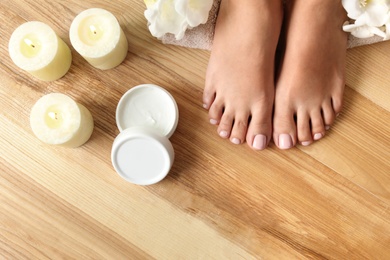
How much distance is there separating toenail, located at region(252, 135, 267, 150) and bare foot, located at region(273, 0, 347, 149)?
26mm

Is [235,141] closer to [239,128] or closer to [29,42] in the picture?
[239,128]

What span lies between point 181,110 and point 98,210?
10.3 inches

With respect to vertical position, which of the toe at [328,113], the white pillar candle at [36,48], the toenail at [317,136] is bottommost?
the toenail at [317,136]

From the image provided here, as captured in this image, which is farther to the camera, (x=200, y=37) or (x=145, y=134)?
(x=200, y=37)

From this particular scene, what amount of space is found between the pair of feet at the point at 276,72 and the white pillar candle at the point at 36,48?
30 centimetres

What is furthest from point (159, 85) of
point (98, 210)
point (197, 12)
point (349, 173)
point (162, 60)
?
point (349, 173)

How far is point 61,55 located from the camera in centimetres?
89

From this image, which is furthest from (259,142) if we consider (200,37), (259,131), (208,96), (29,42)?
(29,42)

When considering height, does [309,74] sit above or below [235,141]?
above

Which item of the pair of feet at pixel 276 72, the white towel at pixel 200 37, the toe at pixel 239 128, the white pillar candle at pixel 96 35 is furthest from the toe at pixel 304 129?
the white pillar candle at pixel 96 35

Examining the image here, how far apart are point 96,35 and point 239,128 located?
331 mm

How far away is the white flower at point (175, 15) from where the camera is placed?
0.84 metres

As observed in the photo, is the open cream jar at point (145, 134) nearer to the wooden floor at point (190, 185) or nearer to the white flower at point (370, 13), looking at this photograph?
the wooden floor at point (190, 185)

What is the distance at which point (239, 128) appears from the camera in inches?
35.7
